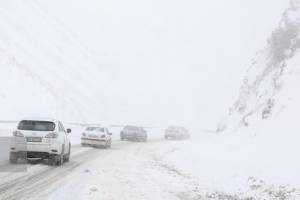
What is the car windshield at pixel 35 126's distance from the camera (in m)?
20.1

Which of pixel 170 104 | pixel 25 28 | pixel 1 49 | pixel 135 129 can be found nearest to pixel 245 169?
pixel 135 129

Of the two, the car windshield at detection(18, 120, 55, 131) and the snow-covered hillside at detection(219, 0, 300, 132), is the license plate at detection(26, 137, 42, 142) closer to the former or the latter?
the car windshield at detection(18, 120, 55, 131)

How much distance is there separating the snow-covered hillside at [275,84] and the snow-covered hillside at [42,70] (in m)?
18.2

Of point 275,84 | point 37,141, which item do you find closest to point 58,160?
point 37,141

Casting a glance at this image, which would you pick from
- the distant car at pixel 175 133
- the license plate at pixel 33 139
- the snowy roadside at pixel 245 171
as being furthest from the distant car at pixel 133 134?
the license plate at pixel 33 139

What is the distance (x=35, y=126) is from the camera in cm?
2016

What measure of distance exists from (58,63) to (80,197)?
209 feet

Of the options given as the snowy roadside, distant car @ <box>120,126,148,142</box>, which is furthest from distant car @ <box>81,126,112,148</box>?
distant car @ <box>120,126,148,142</box>

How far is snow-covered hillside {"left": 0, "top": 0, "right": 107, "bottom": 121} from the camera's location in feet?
180

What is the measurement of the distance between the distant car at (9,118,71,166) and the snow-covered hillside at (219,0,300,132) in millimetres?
8515

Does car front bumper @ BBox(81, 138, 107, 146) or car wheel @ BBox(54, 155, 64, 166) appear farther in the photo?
car front bumper @ BBox(81, 138, 107, 146)

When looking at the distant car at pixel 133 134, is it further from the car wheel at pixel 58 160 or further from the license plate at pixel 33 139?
the license plate at pixel 33 139

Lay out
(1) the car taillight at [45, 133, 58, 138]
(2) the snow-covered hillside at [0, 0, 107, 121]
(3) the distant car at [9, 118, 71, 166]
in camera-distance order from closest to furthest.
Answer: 1. (3) the distant car at [9, 118, 71, 166]
2. (1) the car taillight at [45, 133, 58, 138]
3. (2) the snow-covered hillside at [0, 0, 107, 121]

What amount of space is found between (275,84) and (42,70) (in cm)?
3960
